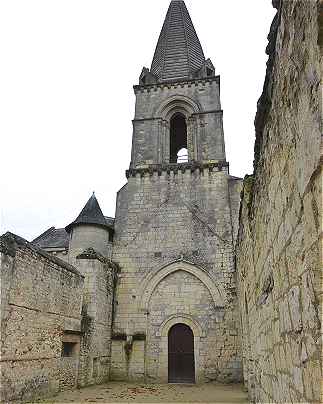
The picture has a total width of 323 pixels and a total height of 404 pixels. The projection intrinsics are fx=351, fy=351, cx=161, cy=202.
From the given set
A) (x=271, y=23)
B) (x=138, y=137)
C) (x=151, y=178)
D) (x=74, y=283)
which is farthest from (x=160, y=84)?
(x=271, y=23)

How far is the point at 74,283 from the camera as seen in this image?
10.8 meters

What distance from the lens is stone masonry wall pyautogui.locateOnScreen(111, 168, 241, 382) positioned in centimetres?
1212

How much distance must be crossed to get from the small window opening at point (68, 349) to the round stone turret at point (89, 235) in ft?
12.6

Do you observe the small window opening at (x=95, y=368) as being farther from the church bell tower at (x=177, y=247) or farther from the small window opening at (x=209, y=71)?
the small window opening at (x=209, y=71)

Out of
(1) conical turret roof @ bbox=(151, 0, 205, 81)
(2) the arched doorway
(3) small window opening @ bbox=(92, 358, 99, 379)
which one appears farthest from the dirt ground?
(1) conical turret roof @ bbox=(151, 0, 205, 81)

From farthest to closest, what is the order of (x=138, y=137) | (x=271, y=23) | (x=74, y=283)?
(x=138, y=137) < (x=74, y=283) < (x=271, y=23)

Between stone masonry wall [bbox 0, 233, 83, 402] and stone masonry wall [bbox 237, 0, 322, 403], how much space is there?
6000 mm

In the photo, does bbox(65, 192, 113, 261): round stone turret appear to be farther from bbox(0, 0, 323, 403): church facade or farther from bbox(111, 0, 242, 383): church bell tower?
bbox(111, 0, 242, 383): church bell tower

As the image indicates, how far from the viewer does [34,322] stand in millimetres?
8359

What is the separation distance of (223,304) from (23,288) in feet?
23.5

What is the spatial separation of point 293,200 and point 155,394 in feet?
29.8

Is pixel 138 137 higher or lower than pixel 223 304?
higher

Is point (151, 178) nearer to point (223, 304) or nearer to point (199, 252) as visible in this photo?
point (199, 252)

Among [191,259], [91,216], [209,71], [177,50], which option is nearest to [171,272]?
[191,259]
